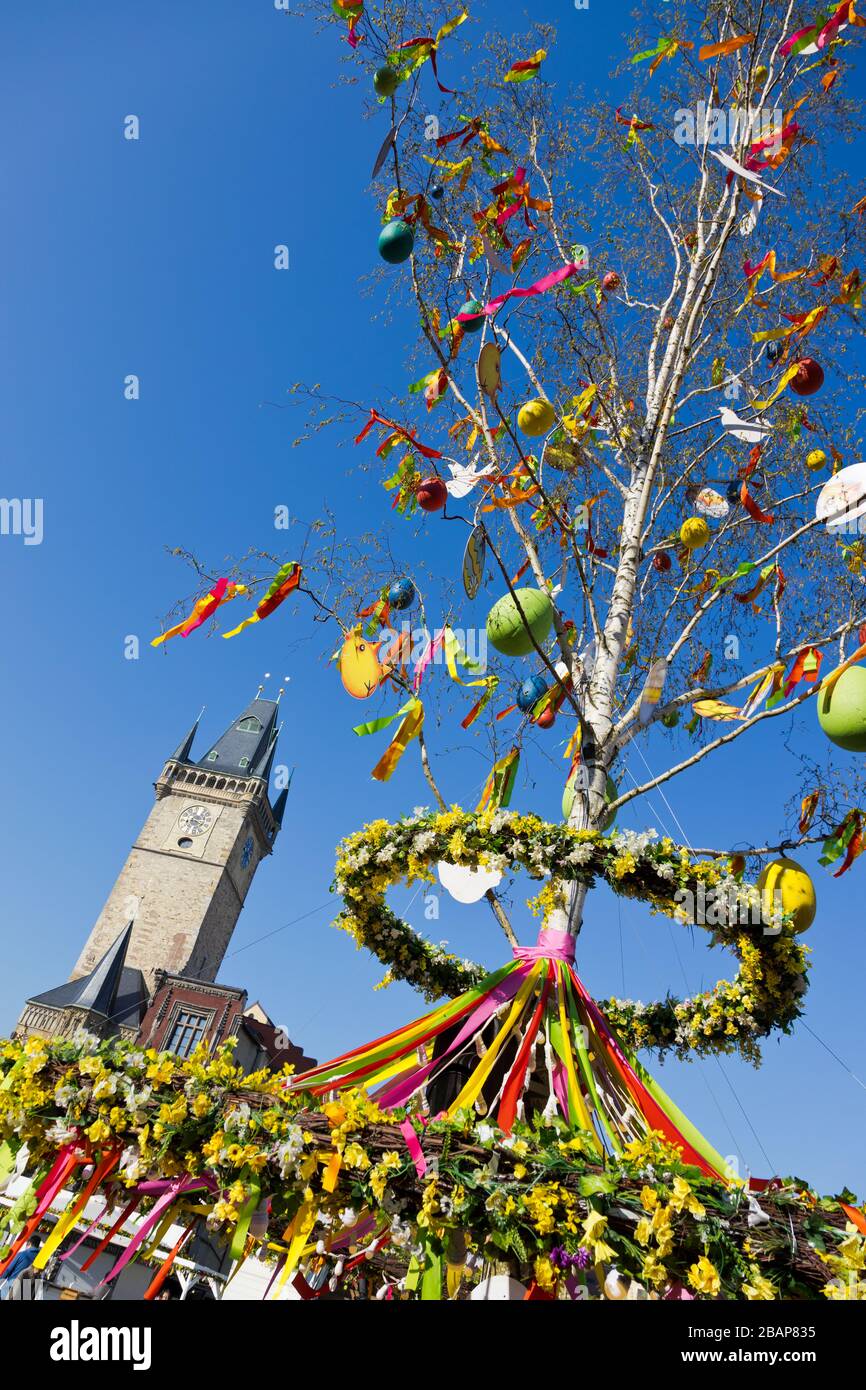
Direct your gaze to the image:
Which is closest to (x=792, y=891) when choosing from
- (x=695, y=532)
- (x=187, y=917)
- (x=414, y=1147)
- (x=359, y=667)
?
(x=414, y=1147)

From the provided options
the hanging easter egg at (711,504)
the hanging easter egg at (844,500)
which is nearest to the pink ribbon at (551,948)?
the hanging easter egg at (844,500)

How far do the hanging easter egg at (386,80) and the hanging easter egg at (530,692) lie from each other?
136 inches

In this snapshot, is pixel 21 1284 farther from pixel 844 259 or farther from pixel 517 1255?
pixel 844 259

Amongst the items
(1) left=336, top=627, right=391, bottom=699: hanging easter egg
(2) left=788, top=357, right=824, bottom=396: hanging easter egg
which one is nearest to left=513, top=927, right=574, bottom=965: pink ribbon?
(1) left=336, top=627, right=391, bottom=699: hanging easter egg

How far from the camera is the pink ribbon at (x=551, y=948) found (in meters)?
3.91

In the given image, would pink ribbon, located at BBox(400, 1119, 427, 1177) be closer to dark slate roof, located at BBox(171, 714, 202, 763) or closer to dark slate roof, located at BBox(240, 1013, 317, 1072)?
dark slate roof, located at BBox(240, 1013, 317, 1072)

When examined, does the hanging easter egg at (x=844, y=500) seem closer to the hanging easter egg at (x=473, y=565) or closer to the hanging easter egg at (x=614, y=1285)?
the hanging easter egg at (x=473, y=565)

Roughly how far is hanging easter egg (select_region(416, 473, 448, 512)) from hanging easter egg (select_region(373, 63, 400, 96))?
70.9 inches

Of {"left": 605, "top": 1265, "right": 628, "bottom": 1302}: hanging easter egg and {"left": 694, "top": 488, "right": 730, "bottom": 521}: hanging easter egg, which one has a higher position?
{"left": 694, "top": 488, "right": 730, "bottom": 521}: hanging easter egg

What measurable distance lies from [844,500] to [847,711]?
45.9 inches

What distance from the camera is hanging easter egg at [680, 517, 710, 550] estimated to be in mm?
5055

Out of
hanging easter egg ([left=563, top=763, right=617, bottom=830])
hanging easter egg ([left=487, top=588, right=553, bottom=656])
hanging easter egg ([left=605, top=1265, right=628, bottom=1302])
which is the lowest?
hanging easter egg ([left=605, top=1265, right=628, bottom=1302])
